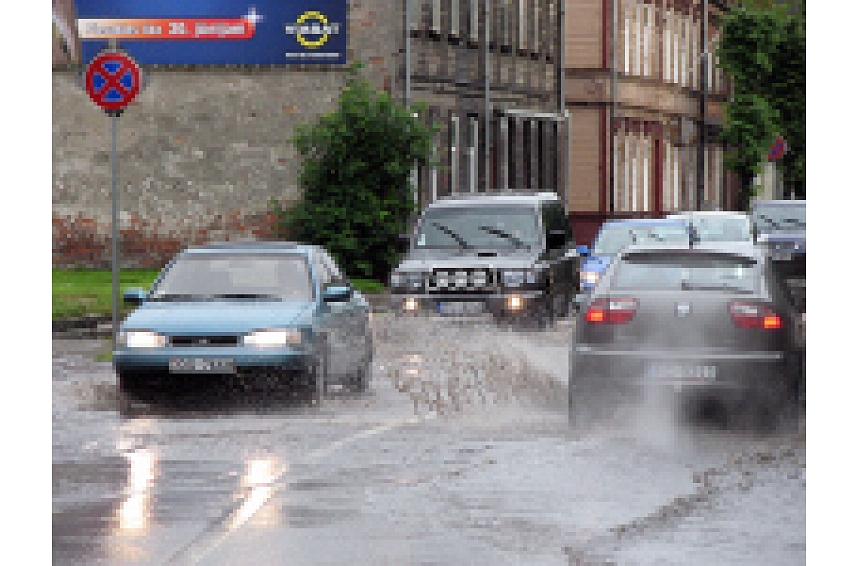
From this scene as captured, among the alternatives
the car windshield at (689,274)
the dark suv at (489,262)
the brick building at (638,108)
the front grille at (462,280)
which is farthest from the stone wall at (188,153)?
the car windshield at (689,274)

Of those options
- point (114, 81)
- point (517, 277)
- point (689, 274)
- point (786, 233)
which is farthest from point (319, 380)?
point (786, 233)

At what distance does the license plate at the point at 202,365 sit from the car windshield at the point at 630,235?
14834 mm

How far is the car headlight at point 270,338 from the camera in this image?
Result: 17.5 meters

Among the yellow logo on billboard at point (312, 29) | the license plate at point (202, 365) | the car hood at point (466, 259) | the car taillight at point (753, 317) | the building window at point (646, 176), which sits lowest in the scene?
the license plate at point (202, 365)

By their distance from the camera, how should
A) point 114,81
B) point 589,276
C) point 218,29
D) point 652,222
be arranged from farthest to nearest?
point 218,29
point 652,222
point 589,276
point 114,81

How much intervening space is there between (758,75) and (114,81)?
46541 millimetres

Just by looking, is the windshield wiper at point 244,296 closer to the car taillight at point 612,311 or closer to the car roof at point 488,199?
the car taillight at point 612,311

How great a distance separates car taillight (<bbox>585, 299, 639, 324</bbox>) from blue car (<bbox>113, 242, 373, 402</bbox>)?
304cm

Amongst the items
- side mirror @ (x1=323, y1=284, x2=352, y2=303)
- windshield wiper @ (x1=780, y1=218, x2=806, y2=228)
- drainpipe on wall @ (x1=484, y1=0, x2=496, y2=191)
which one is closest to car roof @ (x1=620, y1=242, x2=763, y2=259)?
side mirror @ (x1=323, y1=284, x2=352, y2=303)

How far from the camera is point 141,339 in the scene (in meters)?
17.6

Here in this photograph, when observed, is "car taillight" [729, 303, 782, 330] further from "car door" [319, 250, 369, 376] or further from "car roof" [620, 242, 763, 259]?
"car door" [319, 250, 369, 376]

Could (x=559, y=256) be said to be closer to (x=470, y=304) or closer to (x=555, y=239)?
(x=555, y=239)

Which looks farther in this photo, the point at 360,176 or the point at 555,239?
the point at 360,176

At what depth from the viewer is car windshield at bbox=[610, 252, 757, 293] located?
15.5m
